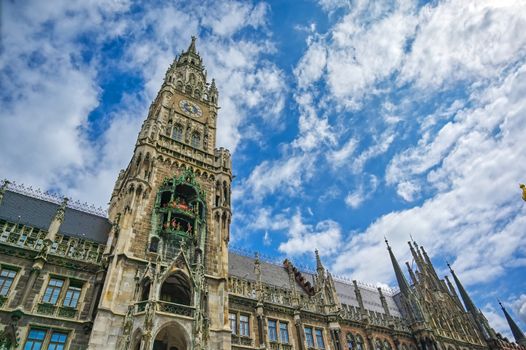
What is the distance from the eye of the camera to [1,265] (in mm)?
21203

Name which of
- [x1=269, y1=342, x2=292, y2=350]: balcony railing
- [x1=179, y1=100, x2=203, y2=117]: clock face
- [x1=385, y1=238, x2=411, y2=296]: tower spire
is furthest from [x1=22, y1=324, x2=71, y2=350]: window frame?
[x1=385, y1=238, x2=411, y2=296]: tower spire

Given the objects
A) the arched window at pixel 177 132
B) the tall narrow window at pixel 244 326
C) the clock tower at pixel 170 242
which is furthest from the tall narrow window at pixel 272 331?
the arched window at pixel 177 132

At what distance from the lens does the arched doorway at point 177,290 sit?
24697 millimetres

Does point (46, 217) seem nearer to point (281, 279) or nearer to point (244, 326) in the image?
point (244, 326)

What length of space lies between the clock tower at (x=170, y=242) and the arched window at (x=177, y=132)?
7cm

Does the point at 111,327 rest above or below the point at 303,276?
below

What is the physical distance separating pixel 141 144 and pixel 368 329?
1194 inches

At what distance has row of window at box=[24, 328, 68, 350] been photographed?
19.5 meters

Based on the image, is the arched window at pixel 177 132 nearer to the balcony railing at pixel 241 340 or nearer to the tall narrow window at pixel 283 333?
the balcony railing at pixel 241 340

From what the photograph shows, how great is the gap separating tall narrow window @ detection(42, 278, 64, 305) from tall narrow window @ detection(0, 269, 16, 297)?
2058mm

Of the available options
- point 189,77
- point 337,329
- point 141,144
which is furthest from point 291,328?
point 189,77

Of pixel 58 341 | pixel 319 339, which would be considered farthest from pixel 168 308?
pixel 319 339

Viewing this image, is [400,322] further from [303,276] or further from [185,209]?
[185,209]

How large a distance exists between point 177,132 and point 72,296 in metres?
19.0
